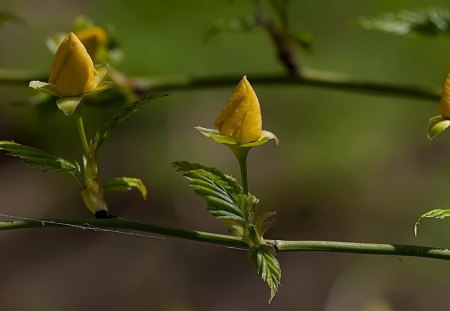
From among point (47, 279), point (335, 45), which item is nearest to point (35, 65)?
point (47, 279)

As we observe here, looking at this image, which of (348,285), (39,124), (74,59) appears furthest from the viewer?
(348,285)

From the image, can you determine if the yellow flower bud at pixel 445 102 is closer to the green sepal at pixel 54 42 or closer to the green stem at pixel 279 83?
the green stem at pixel 279 83

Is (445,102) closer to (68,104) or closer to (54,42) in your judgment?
(68,104)

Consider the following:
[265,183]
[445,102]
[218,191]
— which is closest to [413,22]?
[445,102]

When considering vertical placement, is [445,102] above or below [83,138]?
above

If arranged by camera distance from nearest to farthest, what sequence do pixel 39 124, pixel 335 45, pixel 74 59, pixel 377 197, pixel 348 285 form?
pixel 74 59 → pixel 39 124 → pixel 348 285 → pixel 377 197 → pixel 335 45

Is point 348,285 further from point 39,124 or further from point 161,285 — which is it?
point 39,124

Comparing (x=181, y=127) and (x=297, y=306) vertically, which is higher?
(x=181, y=127)

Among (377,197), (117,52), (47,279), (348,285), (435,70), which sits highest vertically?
(435,70)
